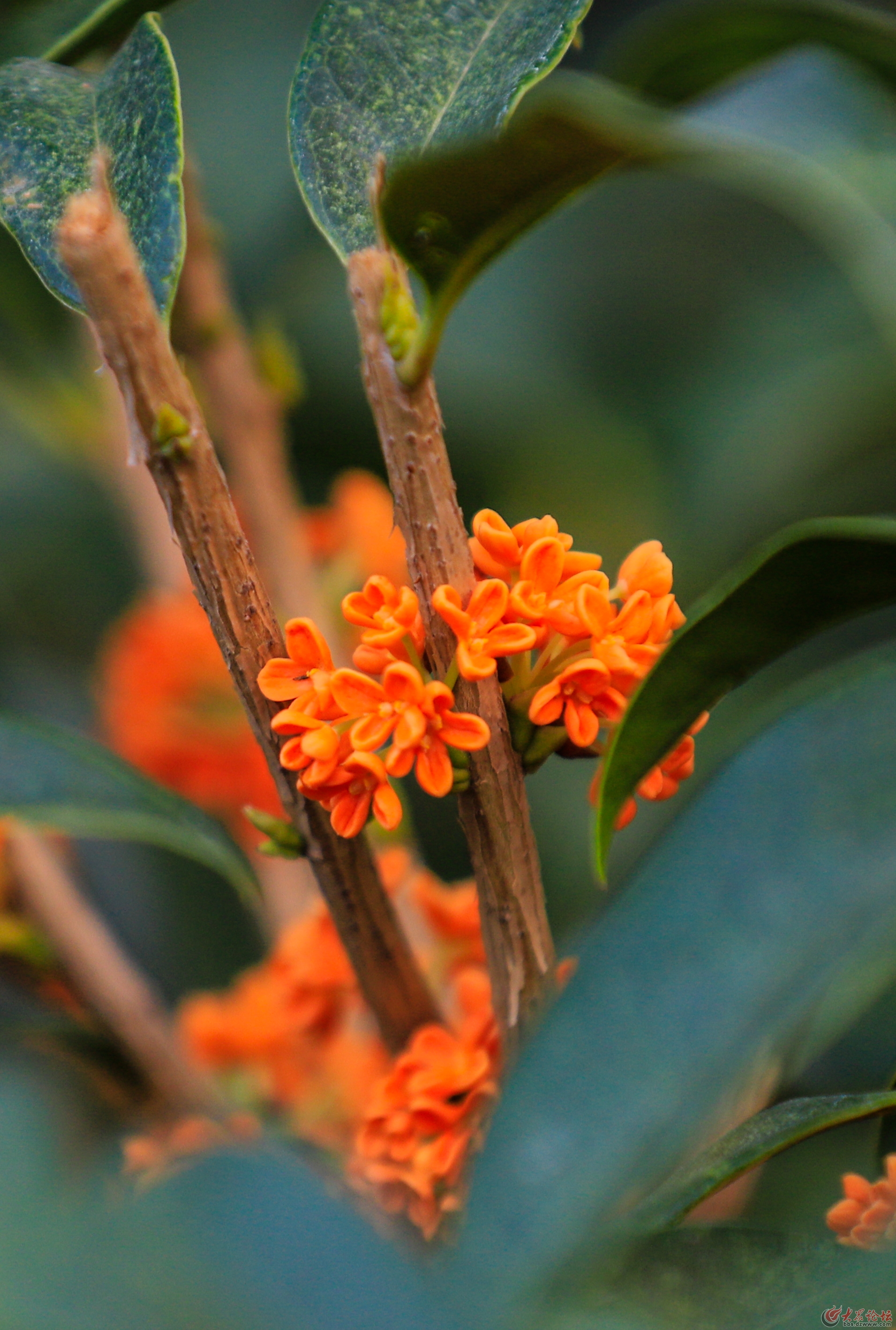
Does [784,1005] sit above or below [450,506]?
below

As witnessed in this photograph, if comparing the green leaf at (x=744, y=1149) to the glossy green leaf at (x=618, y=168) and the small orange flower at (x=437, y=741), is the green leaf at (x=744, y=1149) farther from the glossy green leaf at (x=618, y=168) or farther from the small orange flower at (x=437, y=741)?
the glossy green leaf at (x=618, y=168)

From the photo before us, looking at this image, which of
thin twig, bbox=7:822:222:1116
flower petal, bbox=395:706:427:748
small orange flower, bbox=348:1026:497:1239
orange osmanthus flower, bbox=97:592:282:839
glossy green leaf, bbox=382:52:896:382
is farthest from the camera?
orange osmanthus flower, bbox=97:592:282:839

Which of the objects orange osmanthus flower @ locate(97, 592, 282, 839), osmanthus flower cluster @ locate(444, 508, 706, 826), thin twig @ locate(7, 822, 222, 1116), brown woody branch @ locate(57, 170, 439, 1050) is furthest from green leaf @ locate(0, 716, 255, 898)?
orange osmanthus flower @ locate(97, 592, 282, 839)

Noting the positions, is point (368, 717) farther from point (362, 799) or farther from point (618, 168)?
point (618, 168)

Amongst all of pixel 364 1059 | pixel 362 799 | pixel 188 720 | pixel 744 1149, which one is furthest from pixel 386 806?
pixel 188 720

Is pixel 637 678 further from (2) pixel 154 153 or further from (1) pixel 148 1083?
(1) pixel 148 1083

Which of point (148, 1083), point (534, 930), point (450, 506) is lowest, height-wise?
point (148, 1083)

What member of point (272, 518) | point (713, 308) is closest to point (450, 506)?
point (272, 518)

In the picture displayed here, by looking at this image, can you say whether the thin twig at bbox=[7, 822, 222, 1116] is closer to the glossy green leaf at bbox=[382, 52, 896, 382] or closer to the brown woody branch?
the brown woody branch
